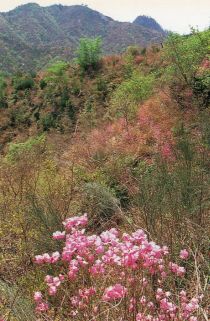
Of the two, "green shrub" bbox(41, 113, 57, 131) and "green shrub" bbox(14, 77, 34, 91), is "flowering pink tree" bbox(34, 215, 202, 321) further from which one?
"green shrub" bbox(14, 77, 34, 91)

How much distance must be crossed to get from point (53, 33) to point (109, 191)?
15501 cm

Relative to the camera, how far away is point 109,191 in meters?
10.6

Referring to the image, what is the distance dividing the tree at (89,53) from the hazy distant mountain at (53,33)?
56.9 m

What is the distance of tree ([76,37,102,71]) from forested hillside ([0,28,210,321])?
64mm

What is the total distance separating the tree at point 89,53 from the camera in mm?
25453

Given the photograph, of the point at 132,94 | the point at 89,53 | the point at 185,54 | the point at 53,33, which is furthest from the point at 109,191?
the point at 53,33

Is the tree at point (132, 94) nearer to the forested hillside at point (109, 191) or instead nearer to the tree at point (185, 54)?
the forested hillside at point (109, 191)

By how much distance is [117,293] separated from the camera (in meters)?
3.10

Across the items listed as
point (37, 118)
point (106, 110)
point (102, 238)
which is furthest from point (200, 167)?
point (37, 118)

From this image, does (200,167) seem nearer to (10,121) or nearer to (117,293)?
(117,293)

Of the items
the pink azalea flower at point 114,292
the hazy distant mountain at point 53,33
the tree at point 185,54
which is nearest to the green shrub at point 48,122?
the tree at point 185,54

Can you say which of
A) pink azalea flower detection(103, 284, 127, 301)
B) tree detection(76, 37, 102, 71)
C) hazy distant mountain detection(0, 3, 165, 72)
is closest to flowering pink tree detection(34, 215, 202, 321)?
pink azalea flower detection(103, 284, 127, 301)

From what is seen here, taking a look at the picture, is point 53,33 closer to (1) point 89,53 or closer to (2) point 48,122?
(1) point 89,53

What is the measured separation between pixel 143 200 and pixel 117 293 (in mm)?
3427
